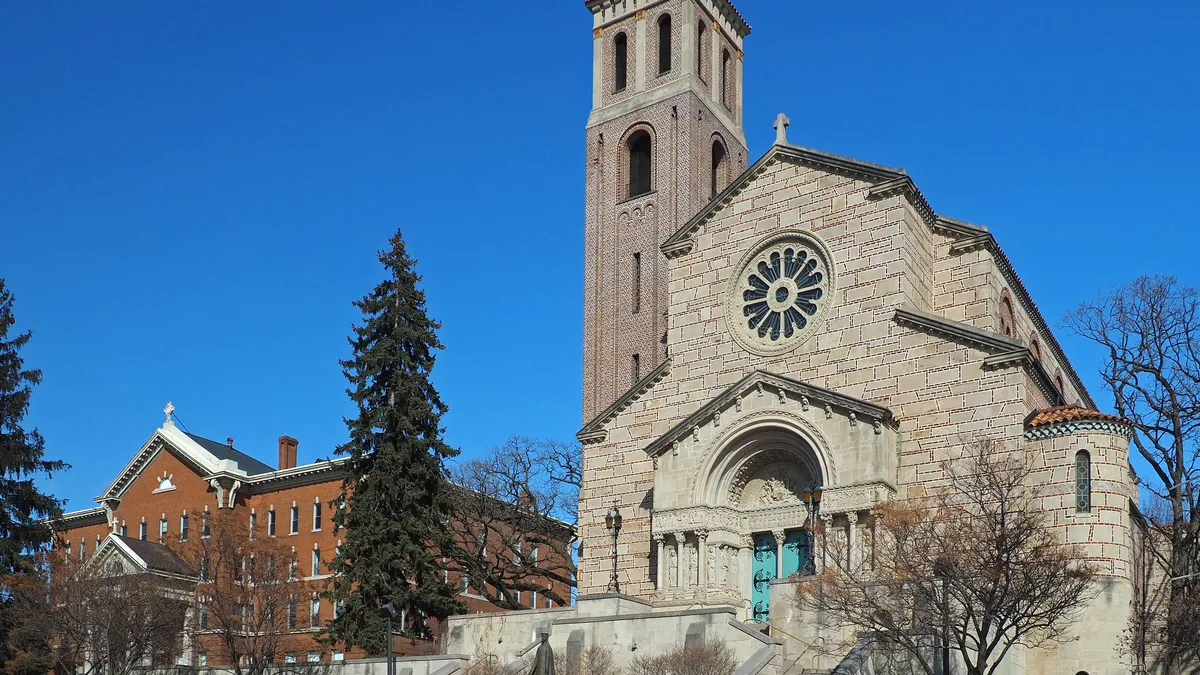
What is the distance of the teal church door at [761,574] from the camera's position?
3870 cm

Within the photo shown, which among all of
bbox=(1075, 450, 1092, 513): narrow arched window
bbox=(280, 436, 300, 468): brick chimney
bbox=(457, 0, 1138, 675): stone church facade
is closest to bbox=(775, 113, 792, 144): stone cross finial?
bbox=(457, 0, 1138, 675): stone church facade

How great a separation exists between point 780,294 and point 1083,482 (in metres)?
10.7

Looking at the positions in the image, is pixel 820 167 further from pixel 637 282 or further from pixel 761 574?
pixel 637 282

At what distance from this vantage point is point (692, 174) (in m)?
57.9

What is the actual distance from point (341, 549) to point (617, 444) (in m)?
9.13

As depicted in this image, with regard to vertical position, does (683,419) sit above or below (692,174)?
below

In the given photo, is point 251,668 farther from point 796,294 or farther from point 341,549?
point 796,294

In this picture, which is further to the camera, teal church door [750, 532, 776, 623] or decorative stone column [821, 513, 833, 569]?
teal church door [750, 532, 776, 623]

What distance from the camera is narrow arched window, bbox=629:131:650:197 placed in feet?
196

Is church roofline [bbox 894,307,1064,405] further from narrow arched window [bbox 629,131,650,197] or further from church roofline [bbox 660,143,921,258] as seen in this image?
narrow arched window [bbox 629,131,650,197]

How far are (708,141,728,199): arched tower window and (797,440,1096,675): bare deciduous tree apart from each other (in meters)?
28.8

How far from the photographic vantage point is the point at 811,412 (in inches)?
1470

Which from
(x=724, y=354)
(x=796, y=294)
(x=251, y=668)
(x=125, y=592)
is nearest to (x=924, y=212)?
(x=796, y=294)

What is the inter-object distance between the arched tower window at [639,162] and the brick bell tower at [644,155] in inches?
1.7
